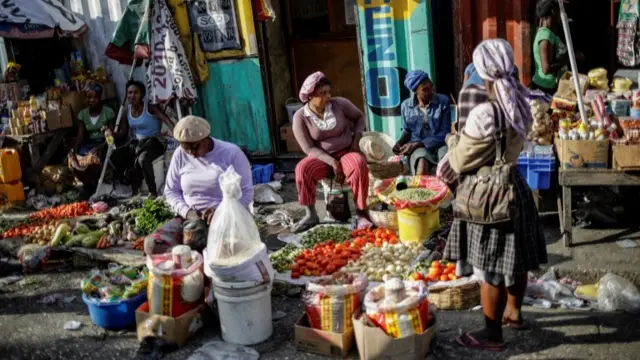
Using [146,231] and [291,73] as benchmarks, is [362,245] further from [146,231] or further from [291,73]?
[291,73]

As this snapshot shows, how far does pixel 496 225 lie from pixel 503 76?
2.88ft

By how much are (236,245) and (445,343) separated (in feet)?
5.02

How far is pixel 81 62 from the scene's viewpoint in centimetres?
995

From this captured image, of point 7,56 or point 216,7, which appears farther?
point 7,56

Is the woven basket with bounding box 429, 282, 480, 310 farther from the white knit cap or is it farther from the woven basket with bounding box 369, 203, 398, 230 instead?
the white knit cap

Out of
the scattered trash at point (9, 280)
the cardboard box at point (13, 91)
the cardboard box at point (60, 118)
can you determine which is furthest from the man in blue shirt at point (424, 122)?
the cardboard box at point (13, 91)

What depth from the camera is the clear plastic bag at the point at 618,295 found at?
5191 millimetres

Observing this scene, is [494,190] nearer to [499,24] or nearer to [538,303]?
[538,303]

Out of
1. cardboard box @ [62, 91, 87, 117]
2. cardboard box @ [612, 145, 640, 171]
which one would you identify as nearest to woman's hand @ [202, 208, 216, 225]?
cardboard box @ [612, 145, 640, 171]

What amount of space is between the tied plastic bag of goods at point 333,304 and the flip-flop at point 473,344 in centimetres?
70

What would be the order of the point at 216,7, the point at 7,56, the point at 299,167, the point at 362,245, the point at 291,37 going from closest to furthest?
the point at 362,245
the point at 299,167
the point at 216,7
the point at 291,37
the point at 7,56

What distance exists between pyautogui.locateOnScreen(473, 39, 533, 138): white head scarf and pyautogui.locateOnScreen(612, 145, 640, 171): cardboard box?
1.91 metres

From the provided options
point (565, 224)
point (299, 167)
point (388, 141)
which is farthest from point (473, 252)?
point (388, 141)

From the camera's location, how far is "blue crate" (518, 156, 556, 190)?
6371 mm
